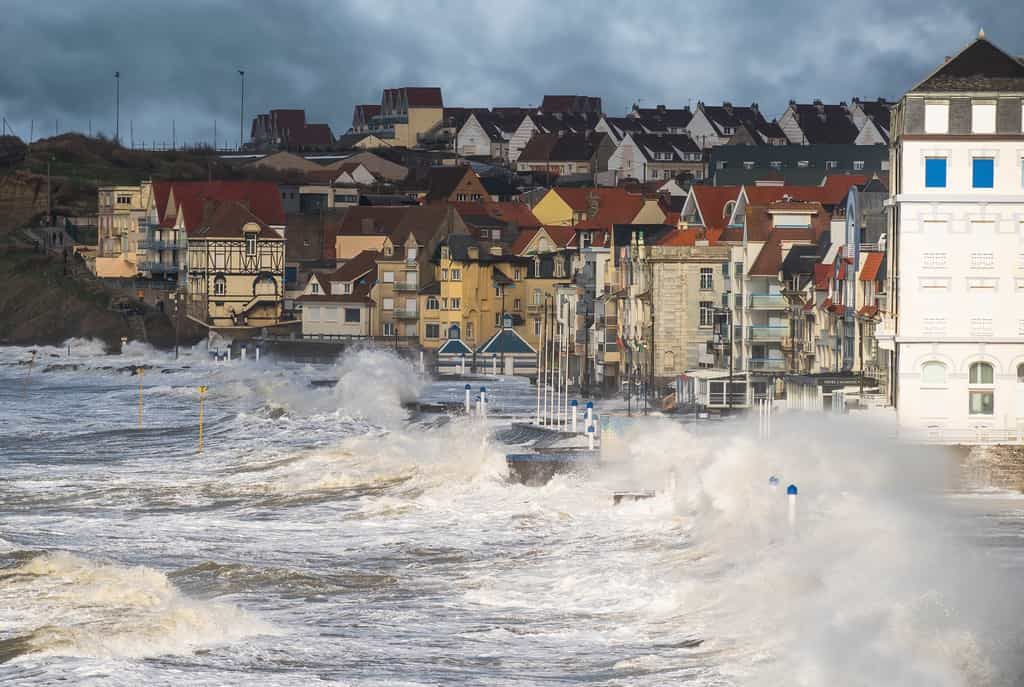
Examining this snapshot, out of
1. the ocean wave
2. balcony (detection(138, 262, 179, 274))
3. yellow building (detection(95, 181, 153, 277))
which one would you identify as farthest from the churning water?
yellow building (detection(95, 181, 153, 277))

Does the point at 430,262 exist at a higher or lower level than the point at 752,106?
lower

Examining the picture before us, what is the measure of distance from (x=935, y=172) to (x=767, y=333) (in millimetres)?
22247

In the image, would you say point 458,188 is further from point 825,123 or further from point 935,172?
point 935,172

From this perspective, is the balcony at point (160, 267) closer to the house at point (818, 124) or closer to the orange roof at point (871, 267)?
the house at point (818, 124)

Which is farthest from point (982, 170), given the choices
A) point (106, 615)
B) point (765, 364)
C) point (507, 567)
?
point (106, 615)

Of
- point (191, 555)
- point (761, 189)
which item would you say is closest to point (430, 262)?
point (761, 189)

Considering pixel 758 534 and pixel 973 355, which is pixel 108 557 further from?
pixel 973 355

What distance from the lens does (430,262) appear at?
11050cm

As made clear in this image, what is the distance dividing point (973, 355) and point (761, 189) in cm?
3237

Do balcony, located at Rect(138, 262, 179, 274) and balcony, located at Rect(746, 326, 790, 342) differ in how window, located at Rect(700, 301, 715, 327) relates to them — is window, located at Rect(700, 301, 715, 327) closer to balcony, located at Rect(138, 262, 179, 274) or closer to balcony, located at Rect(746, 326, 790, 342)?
balcony, located at Rect(746, 326, 790, 342)

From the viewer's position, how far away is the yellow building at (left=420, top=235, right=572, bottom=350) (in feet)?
342

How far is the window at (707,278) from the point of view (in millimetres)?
74688

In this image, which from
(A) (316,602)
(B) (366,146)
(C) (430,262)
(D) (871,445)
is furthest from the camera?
(B) (366,146)

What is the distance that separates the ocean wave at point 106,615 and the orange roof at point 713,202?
49.2m
